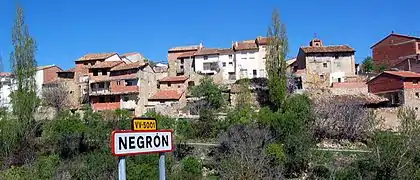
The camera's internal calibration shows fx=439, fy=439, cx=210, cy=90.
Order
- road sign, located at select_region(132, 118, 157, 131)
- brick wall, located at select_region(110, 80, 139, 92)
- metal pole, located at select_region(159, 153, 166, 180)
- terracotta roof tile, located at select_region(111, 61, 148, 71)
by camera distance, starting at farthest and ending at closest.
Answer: terracotta roof tile, located at select_region(111, 61, 148, 71) < brick wall, located at select_region(110, 80, 139, 92) < metal pole, located at select_region(159, 153, 166, 180) < road sign, located at select_region(132, 118, 157, 131)

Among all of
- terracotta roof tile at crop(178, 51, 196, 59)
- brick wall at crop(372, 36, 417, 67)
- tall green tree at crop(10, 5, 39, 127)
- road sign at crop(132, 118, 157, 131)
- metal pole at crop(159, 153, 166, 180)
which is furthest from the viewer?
terracotta roof tile at crop(178, 51, 196, 59)

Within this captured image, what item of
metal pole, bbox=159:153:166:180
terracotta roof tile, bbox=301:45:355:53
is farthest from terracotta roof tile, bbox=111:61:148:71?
metal pole, bbox=159:153:166:180

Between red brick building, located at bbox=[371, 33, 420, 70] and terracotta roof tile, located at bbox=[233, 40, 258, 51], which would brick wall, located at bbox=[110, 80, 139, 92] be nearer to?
terracotta roof tile, located at bbox=[233, 40, 258, 51]

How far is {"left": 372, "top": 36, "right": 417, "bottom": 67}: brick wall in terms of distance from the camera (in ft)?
168

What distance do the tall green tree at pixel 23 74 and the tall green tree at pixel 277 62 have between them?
20340 millimetres

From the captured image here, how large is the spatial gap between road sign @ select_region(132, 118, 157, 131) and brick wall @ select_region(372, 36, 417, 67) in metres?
51.6

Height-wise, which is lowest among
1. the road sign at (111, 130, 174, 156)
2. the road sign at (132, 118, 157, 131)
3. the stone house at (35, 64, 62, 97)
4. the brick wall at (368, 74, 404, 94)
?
the road sign at (111, 130, 174, 156)

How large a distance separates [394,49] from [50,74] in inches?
Result: 1678

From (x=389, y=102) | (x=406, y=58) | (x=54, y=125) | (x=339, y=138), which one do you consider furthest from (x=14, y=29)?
(x=406, y=58)

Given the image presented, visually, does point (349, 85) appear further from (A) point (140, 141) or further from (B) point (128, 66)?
→ (A) point (140, 141)

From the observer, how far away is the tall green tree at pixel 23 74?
108ft

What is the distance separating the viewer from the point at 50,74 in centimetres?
5488

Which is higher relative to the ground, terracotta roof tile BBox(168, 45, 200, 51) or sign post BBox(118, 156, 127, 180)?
terracotta roof tile BBox(168, 45, 200, 51)

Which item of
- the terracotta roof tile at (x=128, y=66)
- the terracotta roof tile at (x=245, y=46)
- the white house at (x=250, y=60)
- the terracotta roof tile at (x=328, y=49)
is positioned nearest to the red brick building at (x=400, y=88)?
the terracotta roof tile at (x=328, y=49)
